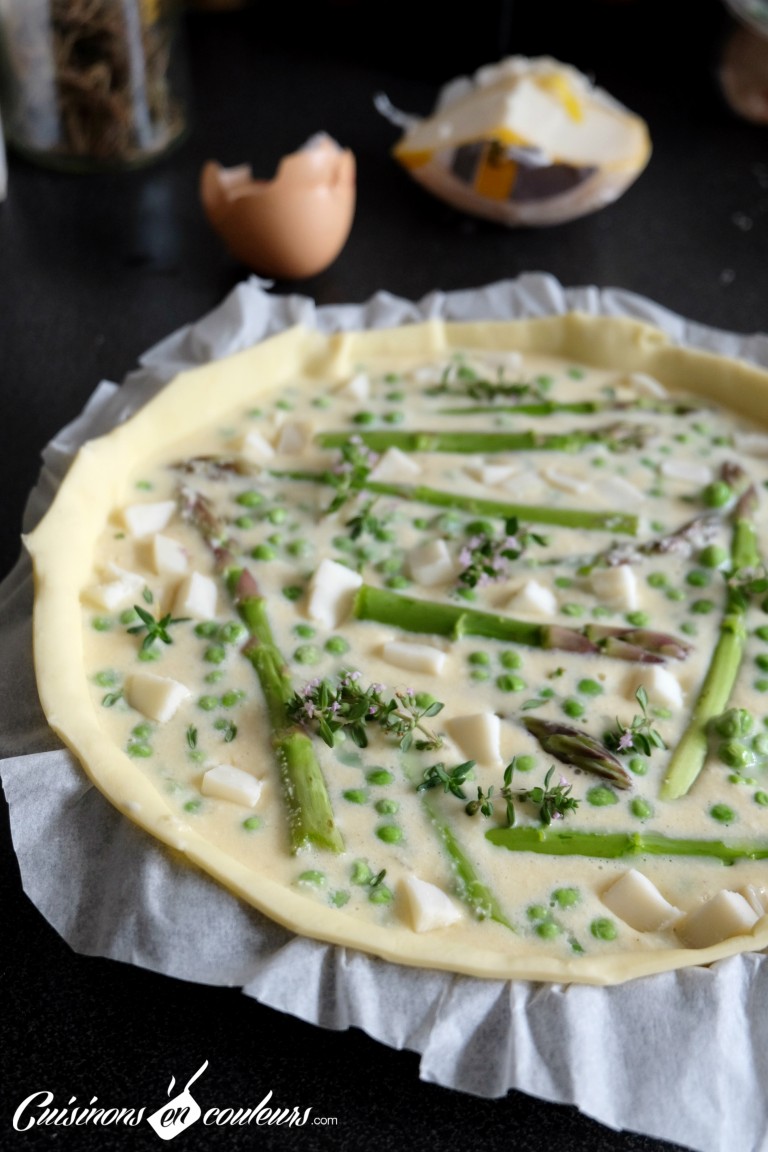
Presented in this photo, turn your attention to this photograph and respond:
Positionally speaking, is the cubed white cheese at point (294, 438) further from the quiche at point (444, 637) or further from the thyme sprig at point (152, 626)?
the thyme sprig at point (152, 626)

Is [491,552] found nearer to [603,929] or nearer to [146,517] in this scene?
[146,517]

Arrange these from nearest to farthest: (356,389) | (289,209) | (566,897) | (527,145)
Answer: (566,897), (356,389), (289,209), (527,145)

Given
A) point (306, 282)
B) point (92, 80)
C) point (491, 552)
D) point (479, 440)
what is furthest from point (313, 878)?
point (92, 80)

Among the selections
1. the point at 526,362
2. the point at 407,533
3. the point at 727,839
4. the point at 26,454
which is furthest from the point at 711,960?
the point at 26,454

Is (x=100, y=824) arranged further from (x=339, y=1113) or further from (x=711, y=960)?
(x=711, y=960)

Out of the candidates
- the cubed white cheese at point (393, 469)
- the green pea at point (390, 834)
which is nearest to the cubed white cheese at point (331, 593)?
the cubed white cheese at point (393, 469)
